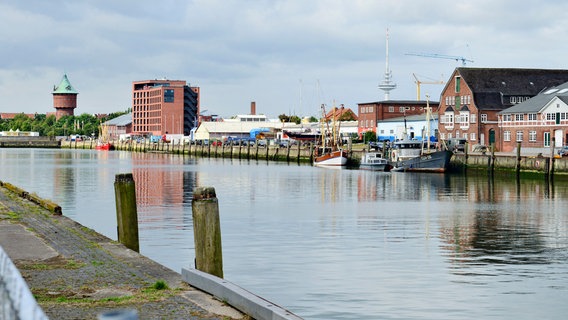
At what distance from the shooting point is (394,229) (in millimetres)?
42062

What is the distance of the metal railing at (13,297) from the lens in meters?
4.50

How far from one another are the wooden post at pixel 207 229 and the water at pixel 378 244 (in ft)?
15.9

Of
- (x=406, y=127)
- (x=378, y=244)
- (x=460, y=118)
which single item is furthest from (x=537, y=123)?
(x=378, y=244)

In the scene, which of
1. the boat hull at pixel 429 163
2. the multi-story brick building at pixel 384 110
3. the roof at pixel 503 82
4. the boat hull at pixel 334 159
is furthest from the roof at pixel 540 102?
the multi-story brick building at pixel 384 110

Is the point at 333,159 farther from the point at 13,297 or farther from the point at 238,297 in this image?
the point at 13,297

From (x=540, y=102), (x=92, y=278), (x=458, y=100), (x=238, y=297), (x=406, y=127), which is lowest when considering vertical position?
(x=92, y=278)

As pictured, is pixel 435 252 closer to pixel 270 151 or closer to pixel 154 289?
pixel 154 289

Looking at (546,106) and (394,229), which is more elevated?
(546,106)

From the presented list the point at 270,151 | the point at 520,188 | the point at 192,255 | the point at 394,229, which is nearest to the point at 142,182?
the point at 520,188

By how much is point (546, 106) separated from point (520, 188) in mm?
42966

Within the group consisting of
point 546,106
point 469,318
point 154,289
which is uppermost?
point 546,106

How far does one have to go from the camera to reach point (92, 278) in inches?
640

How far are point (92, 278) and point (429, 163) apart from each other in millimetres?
92284

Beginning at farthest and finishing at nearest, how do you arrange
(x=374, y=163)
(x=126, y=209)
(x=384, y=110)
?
1. (x=384, y=110)
2. (x=374, y=163)
3. (x=126, y=209)
